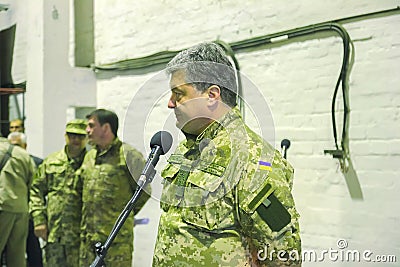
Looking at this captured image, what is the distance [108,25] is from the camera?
3775 mm

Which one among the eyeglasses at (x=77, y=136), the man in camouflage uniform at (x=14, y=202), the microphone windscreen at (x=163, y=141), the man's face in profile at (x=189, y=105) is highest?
the man's face in profile at (x=189, y=105)

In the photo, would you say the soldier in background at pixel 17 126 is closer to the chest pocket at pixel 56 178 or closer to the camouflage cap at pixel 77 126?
the camouflage cap at pixel 77 126

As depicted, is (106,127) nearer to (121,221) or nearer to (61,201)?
(61,201)

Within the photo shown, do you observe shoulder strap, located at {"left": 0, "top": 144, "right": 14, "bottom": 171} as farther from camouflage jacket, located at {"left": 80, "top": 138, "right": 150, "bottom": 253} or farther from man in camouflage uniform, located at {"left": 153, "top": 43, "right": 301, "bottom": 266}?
man in camouflage uniform, located at {"left": 153, "top": 43, "right": 301, "bottom": 266}

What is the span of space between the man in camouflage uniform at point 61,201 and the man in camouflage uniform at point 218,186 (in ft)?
5.13

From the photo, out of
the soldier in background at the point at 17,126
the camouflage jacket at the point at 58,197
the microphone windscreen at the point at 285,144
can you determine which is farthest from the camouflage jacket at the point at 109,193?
the soldier in background at the point at 17,126

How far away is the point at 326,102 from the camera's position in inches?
102

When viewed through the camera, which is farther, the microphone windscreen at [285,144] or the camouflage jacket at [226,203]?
the microphone windscreen at [285,144]

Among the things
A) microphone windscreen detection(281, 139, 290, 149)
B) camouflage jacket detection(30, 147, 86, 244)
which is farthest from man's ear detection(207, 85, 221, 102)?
camouflage jacket detection(30, 147, 86, 244)

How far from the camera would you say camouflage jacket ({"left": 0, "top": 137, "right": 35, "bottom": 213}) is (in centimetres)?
345

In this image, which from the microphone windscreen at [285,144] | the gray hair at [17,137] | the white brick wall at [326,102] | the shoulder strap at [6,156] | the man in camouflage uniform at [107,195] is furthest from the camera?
the gray hair at [17,137]

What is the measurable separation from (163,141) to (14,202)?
2.01 meters

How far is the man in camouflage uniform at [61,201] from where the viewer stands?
129 inches

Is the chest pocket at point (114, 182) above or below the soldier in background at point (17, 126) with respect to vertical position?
below
